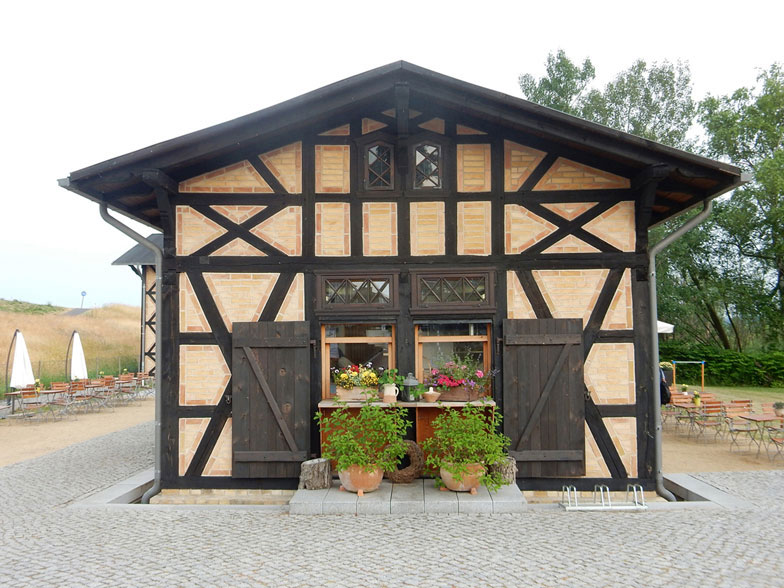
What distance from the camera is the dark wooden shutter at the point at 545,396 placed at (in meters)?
6.41

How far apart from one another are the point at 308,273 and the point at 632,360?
4147 mm

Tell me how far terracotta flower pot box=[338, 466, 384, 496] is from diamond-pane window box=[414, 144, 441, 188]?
3507 mm

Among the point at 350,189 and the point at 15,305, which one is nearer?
the point at 350,189

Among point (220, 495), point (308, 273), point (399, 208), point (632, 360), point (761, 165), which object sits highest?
point (761, 165)

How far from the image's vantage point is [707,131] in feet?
75.4

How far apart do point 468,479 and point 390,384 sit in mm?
1391

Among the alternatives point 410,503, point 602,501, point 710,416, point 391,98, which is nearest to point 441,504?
point 410,503

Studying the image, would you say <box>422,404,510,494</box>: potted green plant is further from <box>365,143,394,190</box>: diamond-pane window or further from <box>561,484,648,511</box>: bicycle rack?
<box>365,143,394,190</box>: diamond-pane window

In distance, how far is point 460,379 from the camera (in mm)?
6375

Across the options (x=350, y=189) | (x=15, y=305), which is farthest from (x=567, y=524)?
(x=15, y=305)

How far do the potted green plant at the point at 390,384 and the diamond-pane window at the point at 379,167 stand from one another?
7.70 feet

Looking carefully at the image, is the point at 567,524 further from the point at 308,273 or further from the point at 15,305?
the point at 15,305

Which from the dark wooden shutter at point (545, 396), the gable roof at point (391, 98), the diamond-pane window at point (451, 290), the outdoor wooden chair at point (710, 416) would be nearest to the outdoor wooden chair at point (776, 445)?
the outdoor wooden chair at point (710, 416)

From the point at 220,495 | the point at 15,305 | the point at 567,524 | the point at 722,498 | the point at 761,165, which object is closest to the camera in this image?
the point at 567,524
